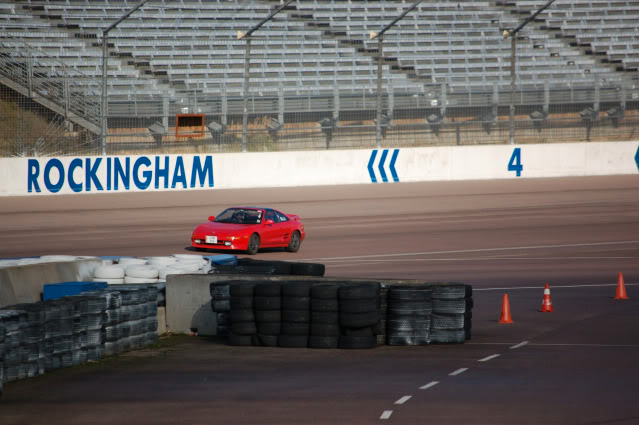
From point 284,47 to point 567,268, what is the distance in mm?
22183

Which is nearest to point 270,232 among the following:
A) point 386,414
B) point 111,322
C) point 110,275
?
point 110,275

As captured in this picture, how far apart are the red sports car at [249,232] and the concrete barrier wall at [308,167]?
10.6 meters

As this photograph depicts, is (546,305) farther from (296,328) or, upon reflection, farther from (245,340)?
(245,340)

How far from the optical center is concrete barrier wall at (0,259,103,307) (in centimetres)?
1297

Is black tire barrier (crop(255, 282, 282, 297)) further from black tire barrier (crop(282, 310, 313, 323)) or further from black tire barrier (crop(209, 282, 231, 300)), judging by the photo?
black tire barrier (crop(209, 282, 231, 300))

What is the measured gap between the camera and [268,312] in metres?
12.3

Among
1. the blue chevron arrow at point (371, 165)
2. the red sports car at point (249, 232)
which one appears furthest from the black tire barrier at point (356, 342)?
the blue chevron arrow at point (371, 165)

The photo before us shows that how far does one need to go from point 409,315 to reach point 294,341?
1.45 m

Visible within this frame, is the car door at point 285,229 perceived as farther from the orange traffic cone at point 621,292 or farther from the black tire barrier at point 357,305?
the black tire barrier at point 357,305

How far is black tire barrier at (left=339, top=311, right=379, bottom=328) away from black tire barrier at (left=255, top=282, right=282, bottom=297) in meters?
0.84

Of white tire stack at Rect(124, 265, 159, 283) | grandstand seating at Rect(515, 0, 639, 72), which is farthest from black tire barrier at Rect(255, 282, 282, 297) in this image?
grandstand seating at Rect(515, 0, 639, 72)

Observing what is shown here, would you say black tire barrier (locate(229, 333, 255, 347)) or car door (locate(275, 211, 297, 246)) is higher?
car door (locate(275, 211, 297, 246))

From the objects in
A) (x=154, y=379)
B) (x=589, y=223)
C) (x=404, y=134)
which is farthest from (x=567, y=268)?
(x=404, y=134)

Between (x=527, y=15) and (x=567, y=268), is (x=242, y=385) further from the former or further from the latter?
(x=527, y=15)
